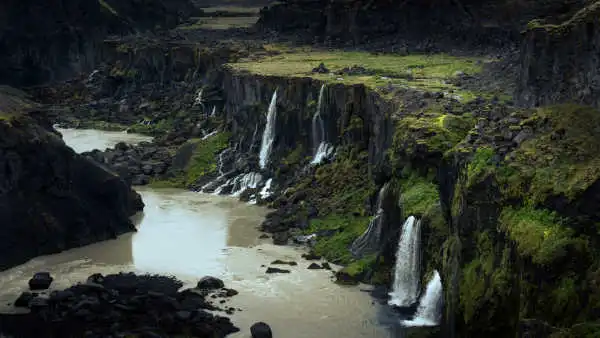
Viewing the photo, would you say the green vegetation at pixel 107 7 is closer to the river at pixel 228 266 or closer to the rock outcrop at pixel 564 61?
the river at pixel 228 266

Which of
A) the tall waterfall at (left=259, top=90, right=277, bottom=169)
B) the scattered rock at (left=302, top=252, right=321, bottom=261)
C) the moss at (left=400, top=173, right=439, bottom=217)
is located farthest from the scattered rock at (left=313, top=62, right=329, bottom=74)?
the moss at (left=400, top=173, right=439, bottom=217)

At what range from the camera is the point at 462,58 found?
9494cm

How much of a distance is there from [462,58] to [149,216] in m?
39.4

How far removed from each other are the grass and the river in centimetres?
1513

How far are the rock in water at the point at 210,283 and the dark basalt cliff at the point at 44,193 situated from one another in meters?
12.7

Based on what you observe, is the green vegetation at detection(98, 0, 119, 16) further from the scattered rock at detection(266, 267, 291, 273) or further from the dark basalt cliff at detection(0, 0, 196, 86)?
the scattered rock at detection(266, 267, 291, 273)

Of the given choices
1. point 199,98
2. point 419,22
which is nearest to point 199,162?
point 199,98

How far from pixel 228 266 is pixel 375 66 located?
38240 mm

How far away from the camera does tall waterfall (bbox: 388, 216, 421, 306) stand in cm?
4884

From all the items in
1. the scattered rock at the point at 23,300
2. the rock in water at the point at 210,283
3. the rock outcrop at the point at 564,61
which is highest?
the rock outcrop at the point at 564,61

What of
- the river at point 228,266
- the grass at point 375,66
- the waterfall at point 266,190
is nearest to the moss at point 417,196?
the river at point 228,266

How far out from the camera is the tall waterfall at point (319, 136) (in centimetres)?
7415

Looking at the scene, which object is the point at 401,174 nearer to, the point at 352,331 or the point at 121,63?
the point at 352,331

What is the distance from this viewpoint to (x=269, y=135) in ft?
265
